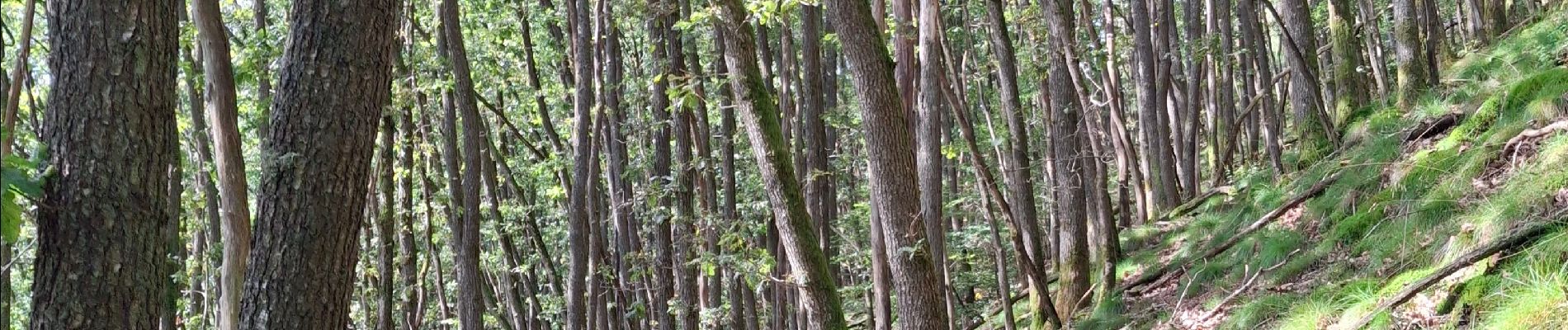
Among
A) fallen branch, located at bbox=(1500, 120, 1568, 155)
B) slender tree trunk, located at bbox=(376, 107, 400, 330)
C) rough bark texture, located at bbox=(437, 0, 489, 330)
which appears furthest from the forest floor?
slender tree trunk, located at bbox=(376, 107, 400, 330)

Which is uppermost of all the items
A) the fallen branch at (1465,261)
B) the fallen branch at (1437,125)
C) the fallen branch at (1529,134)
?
the fallen branch at (1437,125)

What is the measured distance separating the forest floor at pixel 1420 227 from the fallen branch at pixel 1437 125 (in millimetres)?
14

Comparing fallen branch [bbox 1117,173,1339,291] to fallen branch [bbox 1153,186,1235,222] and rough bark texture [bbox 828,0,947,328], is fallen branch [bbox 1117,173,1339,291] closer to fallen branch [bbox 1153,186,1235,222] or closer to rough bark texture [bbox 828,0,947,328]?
fallen branch [bbox 1153,186,1235,222]

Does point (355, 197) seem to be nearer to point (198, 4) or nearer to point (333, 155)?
point (333, 155)

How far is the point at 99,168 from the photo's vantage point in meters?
4.64

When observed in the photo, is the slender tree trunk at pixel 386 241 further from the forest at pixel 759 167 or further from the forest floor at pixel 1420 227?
the forest floor at pixel 1420 227

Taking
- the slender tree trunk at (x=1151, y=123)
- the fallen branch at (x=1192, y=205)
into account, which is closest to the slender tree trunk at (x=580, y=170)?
the slender tree trunk at (x=1151, y=123)

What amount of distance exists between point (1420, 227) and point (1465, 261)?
1.46 meters

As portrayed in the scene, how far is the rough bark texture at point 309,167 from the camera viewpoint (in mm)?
4656

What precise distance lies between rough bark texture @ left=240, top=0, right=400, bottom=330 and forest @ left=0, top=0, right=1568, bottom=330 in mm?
11

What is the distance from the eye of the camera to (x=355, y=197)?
15.8ft

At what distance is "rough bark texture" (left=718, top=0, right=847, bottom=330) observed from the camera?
7254mm

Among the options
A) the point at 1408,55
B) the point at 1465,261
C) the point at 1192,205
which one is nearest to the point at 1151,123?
the point at 1192,205

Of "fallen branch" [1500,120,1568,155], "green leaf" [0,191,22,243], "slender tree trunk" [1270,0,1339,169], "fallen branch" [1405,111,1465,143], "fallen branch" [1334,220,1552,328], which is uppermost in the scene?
"slender tree trunk" [1270,0,1339,169]
